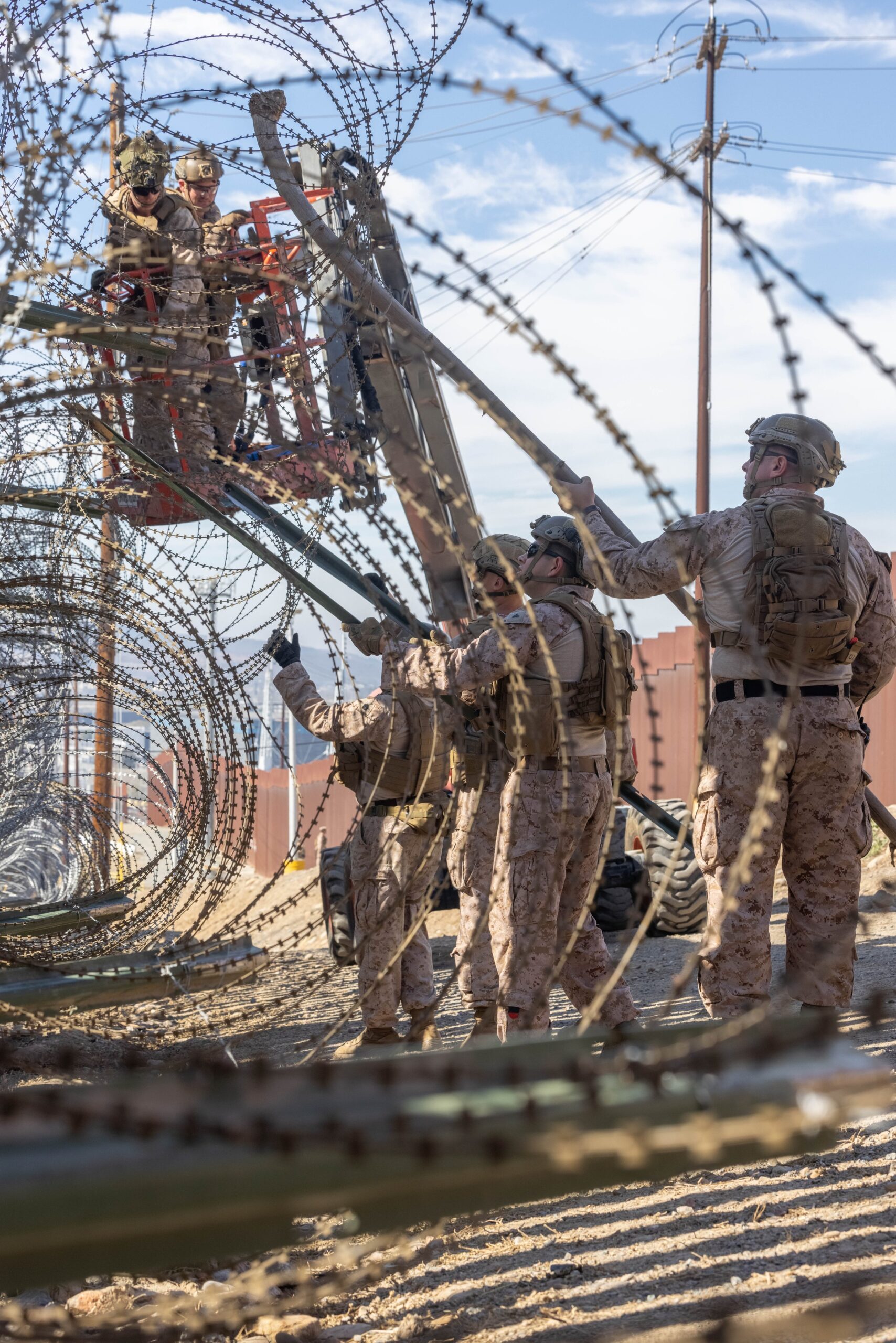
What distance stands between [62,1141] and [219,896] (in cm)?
437

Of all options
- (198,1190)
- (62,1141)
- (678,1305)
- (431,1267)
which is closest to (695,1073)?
(198,1190)

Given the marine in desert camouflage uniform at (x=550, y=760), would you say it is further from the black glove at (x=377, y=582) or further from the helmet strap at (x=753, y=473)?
the black glove at (x=377, y=582)

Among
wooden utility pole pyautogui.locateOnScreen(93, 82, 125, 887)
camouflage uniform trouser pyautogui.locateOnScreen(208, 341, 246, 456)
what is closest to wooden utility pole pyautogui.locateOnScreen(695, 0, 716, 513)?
wooden utility pole pyautogui.locateOnScreen(93, 82, 125, 887)

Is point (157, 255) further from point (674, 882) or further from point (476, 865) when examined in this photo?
point (674, 882)

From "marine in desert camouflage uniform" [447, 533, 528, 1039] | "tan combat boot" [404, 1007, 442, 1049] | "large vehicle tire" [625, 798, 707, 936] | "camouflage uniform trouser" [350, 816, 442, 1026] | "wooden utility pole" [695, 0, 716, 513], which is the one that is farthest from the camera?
"wooden utility pole" [695, 0, 716, 513]

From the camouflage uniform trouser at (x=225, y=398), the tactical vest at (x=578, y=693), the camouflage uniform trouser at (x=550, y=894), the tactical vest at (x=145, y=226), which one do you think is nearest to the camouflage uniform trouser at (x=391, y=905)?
the camouflage uniform trouser at (x=550, y=894)

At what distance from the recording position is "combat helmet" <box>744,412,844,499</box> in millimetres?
4336

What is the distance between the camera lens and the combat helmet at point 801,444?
171 inches

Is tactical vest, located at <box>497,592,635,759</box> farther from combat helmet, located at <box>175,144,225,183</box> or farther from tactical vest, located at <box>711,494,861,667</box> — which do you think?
combat helmet, located at <box>175,144,225,183</box>

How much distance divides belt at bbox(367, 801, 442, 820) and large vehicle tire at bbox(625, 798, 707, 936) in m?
2.40

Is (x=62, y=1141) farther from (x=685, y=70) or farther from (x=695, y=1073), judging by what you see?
(x=685, y=70)

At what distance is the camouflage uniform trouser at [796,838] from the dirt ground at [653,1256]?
0.52 meters

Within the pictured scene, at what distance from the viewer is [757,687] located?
420cm

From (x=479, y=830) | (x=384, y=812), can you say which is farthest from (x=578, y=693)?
(x=384, y=812)
